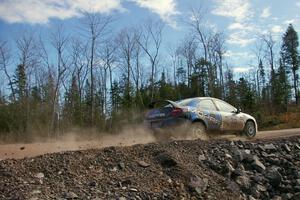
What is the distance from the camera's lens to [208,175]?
350 inches

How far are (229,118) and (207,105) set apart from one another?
1.08 metres

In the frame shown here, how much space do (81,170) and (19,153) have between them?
10.4 feet

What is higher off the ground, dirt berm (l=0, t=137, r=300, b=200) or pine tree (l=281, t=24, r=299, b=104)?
pine tree (l=281, t=24, r=299, b=104)

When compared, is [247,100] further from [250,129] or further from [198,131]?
[198,131]

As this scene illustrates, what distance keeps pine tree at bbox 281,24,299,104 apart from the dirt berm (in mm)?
66587

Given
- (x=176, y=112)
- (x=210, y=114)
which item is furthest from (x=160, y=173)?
(x=210, y=114)

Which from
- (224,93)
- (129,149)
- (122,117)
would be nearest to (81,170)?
(129,149)

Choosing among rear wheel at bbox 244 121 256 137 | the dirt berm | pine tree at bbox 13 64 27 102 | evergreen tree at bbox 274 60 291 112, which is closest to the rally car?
rear wheel at bbox 244 121 256 137

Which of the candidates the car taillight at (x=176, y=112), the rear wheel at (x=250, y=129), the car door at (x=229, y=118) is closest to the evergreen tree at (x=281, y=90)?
the rear wheel at (x=250, y=129)

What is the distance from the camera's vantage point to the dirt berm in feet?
23.1

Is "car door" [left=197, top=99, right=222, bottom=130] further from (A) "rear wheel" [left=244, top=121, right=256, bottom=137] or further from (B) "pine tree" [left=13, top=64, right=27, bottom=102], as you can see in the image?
(B) "pine tree" [left=13, top=64, right=27, bottom=102]

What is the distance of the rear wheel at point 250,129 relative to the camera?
14086 mm

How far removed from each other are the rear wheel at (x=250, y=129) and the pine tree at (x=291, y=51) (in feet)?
206

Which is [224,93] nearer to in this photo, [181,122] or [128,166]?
[181,122]
